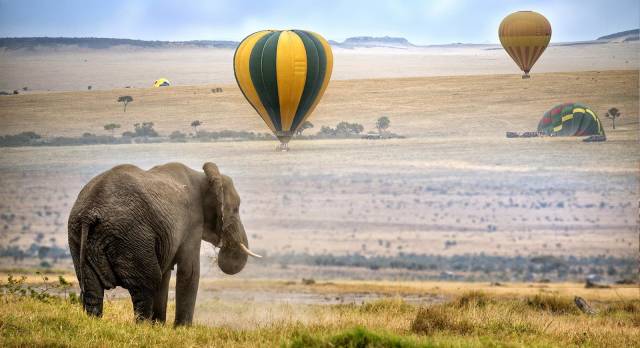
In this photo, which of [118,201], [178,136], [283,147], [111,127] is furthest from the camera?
[111,127]

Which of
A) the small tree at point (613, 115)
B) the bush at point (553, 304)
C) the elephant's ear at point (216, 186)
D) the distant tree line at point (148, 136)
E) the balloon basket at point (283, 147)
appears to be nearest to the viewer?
the elephant's ear at point (216, 186)

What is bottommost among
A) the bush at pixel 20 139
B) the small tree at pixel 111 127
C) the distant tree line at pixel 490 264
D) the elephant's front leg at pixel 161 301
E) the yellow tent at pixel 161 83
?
the distant tree line at pixel 490 264

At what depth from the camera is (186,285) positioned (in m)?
15.7

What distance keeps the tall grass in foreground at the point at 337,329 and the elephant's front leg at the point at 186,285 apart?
1.62ft

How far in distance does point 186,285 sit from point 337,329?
2.26 m

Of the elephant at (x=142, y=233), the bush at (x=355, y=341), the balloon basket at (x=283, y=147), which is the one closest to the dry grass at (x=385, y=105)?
the balloon basket at (x=283, y=147)

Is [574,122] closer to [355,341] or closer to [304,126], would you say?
[304,126]

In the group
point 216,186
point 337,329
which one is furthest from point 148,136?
point 337,329

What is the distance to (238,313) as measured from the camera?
2041 cm

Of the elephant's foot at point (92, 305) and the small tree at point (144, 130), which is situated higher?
the elephant's foot at point (92, 305)

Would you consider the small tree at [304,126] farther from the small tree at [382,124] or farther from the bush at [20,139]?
the bush at [20,139]

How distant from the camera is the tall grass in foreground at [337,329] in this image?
12.9 m

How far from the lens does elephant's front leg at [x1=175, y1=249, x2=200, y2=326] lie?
51.3 ft

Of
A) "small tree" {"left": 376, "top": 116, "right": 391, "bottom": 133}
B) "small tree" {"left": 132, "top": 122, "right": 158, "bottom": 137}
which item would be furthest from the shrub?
"small tree" {"left": 376, "top": 116, "right": 391, "bottom": 133}
